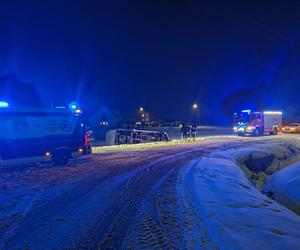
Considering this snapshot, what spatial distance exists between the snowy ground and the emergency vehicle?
713 mm

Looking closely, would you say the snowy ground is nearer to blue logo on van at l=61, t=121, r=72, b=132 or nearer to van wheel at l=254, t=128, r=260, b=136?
blue logo on van at l=61, t=121, r=72, b=132

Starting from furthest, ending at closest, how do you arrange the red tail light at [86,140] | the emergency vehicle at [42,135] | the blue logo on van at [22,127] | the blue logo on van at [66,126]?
1. the red tail light at [86,140]
2. the blue logo on van at [66,126]
3. the blue logo on van at [22,127]
4. the emergency vehicle at [42,135]

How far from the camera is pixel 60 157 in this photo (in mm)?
16625

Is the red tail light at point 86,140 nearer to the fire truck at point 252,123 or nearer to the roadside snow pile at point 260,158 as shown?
the roadside snow pile at point 260,158

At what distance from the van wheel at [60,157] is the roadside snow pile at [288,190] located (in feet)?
28.8

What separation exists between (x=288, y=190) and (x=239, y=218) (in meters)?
6.27

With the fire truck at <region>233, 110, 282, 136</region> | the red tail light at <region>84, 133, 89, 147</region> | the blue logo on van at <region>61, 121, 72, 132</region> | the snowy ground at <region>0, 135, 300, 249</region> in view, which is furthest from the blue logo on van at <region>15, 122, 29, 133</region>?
the fire truck at <region>233, 110, 282, 136</region>

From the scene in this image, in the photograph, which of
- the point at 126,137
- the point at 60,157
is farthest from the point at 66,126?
the point at 126,137

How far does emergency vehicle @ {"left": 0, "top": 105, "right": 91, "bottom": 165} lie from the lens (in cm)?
1527

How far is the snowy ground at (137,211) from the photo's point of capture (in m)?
6.54

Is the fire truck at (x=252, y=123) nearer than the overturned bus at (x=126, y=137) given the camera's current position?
No

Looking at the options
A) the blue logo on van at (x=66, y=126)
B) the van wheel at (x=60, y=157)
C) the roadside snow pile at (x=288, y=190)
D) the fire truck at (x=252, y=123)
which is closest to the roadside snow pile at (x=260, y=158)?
the roadside snow pile at (x=288, y=190)

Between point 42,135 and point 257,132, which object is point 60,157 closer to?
point 42,135

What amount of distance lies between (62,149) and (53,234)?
10009 mm
